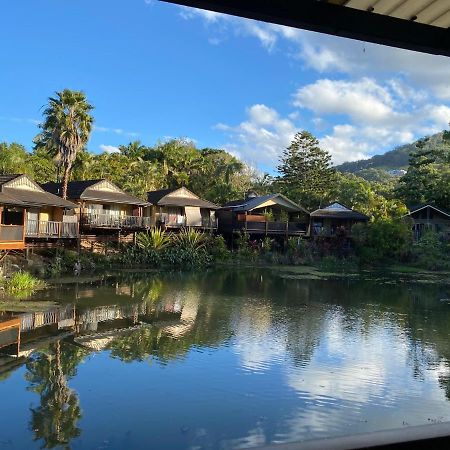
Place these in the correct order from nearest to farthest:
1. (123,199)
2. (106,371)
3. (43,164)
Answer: (106,371) → (123,199) → (43,164)

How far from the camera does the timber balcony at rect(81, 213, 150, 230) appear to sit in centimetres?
2947

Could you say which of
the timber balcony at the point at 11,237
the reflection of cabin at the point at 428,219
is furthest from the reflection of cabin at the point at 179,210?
the reflection of cabin at the point at 428,219

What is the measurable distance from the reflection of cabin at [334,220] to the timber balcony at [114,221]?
596 inches

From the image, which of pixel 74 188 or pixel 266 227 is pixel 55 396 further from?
pixel 266 227

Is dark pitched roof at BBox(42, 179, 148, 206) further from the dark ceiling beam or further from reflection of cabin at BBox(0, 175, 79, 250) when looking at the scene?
the dark ceiling beam

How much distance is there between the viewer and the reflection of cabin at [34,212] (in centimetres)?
2336

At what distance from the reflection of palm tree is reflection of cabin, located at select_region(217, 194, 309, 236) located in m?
26.7

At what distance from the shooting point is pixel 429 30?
8.82 ft

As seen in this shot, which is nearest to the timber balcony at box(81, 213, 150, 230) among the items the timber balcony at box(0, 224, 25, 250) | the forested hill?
the timber balcony at box(0, 224, 25, 250)

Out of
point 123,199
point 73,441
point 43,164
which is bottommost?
point 73,441

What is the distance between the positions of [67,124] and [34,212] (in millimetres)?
5511

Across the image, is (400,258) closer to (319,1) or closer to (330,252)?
(330,252)

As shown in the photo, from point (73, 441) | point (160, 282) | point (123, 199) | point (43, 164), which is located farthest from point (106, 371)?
point (43, 164)

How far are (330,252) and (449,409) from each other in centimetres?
3019
